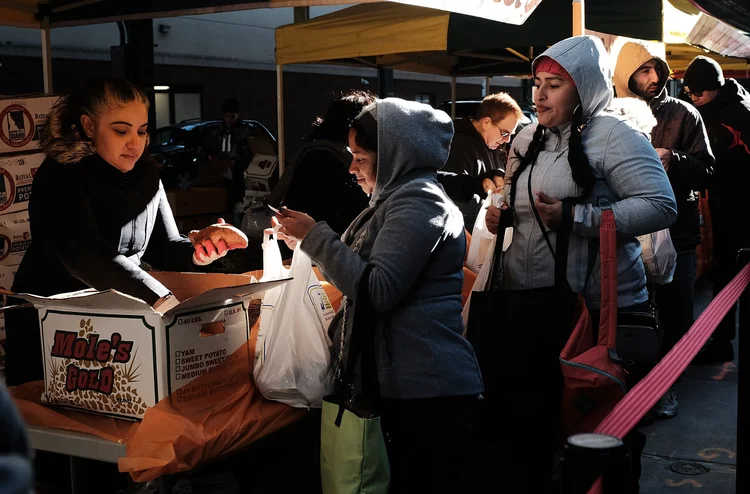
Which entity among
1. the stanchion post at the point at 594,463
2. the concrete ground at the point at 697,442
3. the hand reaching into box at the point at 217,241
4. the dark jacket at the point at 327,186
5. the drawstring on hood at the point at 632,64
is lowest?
the concrete ground at the point at 697,442

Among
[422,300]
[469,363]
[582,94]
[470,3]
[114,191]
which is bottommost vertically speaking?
[469,363]

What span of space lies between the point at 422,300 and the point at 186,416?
2.48ft

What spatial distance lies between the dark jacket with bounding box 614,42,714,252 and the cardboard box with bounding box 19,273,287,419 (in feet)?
9.15

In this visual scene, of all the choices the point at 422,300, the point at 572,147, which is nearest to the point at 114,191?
the point at 422,300

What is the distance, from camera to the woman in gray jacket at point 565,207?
2.73 m

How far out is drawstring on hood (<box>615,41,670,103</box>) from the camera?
15.0 feet

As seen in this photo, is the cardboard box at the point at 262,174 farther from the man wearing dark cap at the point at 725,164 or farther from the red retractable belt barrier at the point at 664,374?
the red retractable belt barrier at the point at 664,374

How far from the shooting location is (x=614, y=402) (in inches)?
103

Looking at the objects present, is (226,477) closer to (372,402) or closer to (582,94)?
(372,402)

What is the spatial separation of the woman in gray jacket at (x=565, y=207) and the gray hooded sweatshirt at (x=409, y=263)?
0.39m

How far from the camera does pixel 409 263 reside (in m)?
2.30

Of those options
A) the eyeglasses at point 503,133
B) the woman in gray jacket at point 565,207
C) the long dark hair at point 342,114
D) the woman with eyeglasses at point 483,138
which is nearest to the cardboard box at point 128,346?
the woman in gray jacket at point 565,207

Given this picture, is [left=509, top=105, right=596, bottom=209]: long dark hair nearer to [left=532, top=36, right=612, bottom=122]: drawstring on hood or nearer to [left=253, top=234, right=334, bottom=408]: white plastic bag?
[left=532, top=36, right=612, bottom=122]: drawstring on hood

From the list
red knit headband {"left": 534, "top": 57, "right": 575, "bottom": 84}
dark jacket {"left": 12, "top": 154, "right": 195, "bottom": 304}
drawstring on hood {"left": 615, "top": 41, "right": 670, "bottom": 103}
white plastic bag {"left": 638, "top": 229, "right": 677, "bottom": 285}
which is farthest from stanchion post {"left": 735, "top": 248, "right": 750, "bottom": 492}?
drawstring on hood {"left": 615, "top": 41, "right": 670, "bottom": 103}
